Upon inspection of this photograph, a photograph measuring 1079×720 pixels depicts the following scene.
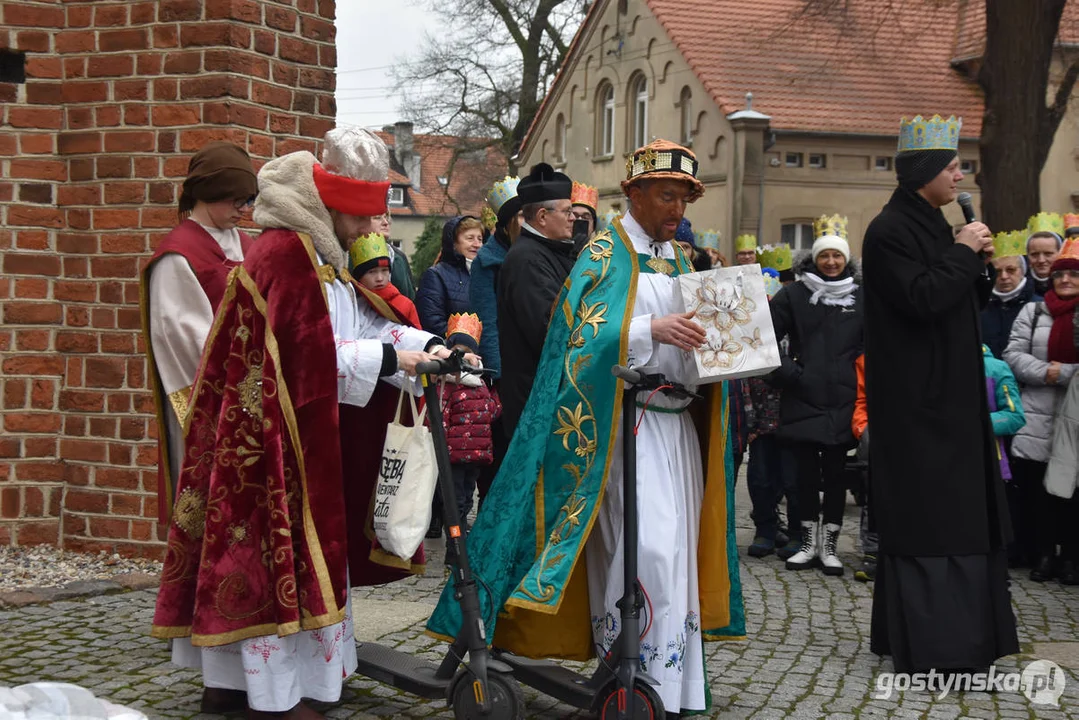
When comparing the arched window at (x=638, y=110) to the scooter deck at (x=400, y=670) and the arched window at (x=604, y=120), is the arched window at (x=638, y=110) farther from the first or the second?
the scooter deck at (x=400, y=670)

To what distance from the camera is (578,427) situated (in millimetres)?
4852

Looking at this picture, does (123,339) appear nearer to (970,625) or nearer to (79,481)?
(79,481)

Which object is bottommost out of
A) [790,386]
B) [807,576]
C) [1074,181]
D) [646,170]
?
[807,576]

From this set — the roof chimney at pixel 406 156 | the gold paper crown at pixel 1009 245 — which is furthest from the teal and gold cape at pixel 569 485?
the roof chimney at pixel 406 156

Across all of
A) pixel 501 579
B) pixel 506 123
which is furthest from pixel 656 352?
pixel 506 123

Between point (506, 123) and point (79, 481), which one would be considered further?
point (506, 123)

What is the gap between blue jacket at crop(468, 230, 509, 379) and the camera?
754cm

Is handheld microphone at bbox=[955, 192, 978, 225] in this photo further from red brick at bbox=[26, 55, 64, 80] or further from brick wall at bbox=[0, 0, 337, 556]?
red brick at bbox=[26, 55, 64, 80]

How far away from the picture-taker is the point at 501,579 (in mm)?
4812

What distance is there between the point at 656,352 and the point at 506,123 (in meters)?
32.4

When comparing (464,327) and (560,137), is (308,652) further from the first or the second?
(560,137)

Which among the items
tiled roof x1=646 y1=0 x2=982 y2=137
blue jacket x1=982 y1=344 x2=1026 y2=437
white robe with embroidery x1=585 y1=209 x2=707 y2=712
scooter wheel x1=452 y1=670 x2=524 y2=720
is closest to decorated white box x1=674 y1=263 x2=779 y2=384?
white robe with embroidery x1=585 y1=209 x2=707 y2=712

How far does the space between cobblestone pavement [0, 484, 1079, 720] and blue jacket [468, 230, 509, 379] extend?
146cm

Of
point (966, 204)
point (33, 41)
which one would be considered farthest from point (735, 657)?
point (33, 41)
